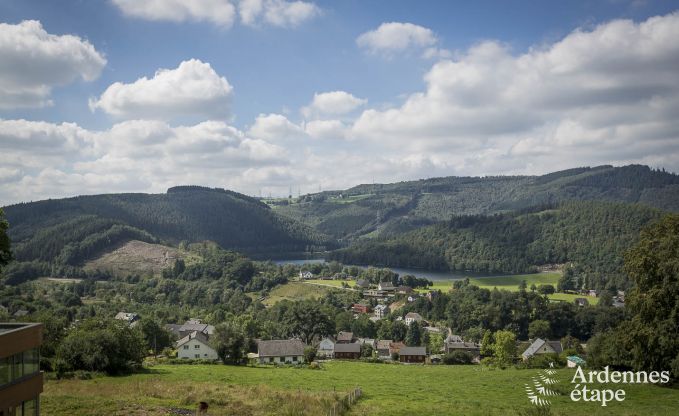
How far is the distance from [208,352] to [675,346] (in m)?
49.5

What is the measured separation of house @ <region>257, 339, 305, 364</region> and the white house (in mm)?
11682

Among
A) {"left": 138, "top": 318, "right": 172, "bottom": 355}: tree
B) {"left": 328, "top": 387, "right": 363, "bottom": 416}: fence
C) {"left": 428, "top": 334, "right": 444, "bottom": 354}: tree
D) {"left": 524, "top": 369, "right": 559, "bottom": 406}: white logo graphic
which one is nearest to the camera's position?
{"left": 328, "top": 387, "right": 363, "bottom": 416}: fence

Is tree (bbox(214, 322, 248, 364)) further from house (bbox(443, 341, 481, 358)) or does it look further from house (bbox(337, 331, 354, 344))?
house (bbox(443, 341, 481, 358))

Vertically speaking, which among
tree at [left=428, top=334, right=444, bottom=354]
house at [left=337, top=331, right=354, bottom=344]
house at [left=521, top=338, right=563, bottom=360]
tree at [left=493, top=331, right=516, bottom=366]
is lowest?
tree at [left=428, top=334, right=444, bottom=354]

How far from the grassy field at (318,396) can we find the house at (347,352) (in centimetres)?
3268

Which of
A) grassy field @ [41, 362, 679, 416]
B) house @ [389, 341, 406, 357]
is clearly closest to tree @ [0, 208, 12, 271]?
grassy field @ [41, 362, 679, 416]

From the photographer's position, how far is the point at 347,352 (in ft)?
227

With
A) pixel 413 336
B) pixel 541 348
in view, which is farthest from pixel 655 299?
pixel 413 336

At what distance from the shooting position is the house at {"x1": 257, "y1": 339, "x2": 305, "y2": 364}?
57.1 meters

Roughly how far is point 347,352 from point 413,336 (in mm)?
19027

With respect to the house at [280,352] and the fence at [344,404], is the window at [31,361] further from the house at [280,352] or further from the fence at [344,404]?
the house at [280,352]

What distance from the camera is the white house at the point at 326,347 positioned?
71156mm

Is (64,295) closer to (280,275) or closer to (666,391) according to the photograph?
(280,275)

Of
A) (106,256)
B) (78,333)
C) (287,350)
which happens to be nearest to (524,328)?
(287,350)
